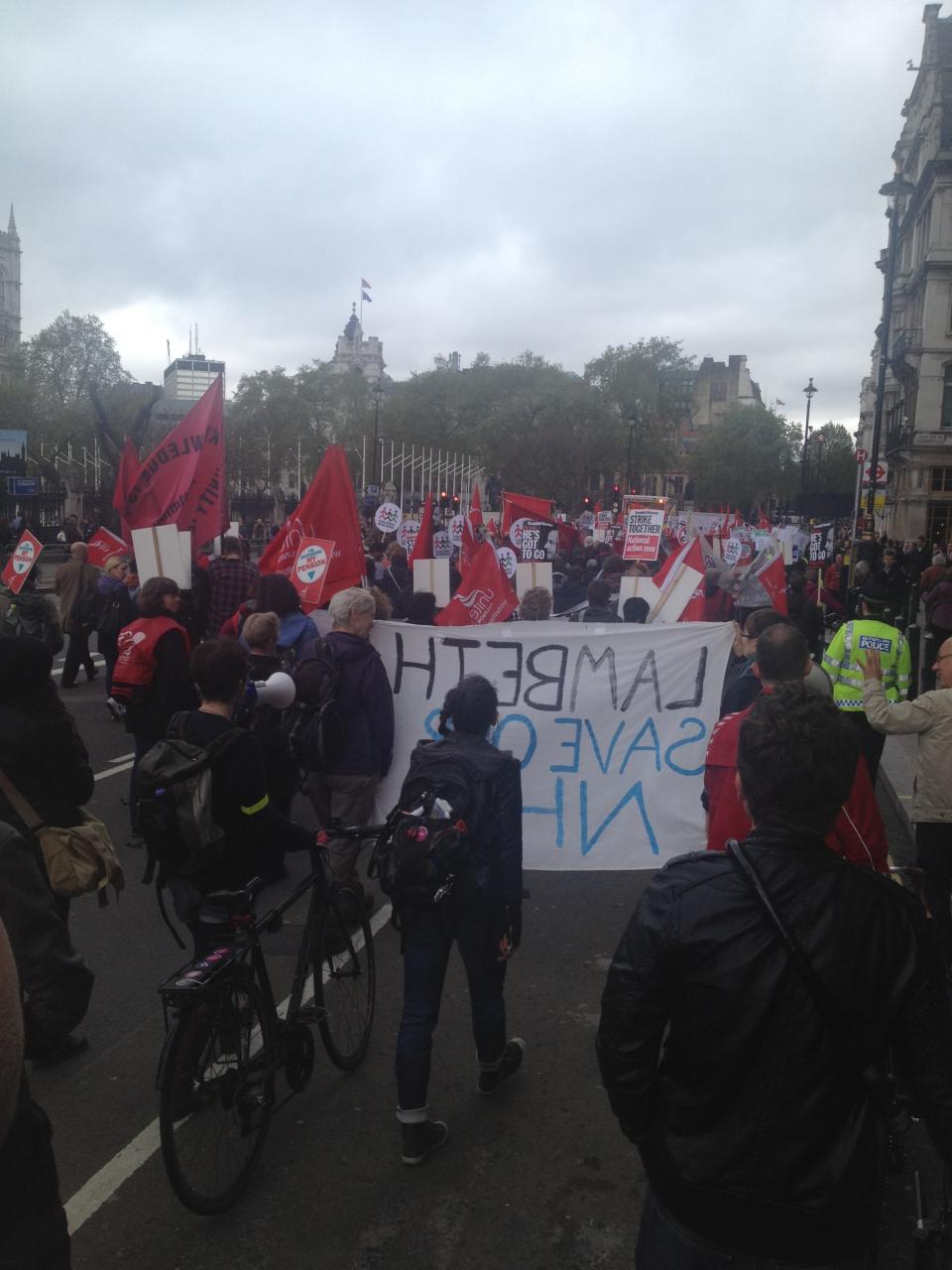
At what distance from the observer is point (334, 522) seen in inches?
338

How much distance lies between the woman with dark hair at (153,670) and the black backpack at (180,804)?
3.16 m

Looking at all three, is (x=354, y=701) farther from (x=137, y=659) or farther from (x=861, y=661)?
(x=861, y=661)

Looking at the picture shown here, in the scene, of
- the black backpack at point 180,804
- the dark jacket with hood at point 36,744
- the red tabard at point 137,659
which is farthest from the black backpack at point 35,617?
the black backpack at point 180,804

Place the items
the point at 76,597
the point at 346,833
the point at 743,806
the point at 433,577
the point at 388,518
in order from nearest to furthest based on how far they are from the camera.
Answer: the point at 743,806
the point at 346,833
the point at 76,597
the point at 433,577
the point at 388,518

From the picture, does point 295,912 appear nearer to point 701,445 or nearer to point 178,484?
point 178,484

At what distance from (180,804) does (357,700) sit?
1767 millimetres

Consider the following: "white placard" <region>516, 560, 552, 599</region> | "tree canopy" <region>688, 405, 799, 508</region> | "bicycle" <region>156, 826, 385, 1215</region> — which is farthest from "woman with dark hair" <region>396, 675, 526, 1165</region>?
"tree canopy" <region>688, 405, 799, 508</region>

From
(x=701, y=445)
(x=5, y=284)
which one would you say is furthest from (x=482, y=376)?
(x=5, y=284)

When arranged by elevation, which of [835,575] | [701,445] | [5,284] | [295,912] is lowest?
[295,912]

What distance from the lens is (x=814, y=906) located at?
193cm

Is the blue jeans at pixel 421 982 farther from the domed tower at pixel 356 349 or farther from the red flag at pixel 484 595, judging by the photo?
the domed tower at pixel 356 349

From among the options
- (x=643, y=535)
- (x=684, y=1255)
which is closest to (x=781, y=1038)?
(x=684, y=1255)

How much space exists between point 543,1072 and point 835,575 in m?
20.0

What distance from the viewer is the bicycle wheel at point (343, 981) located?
409 cm
